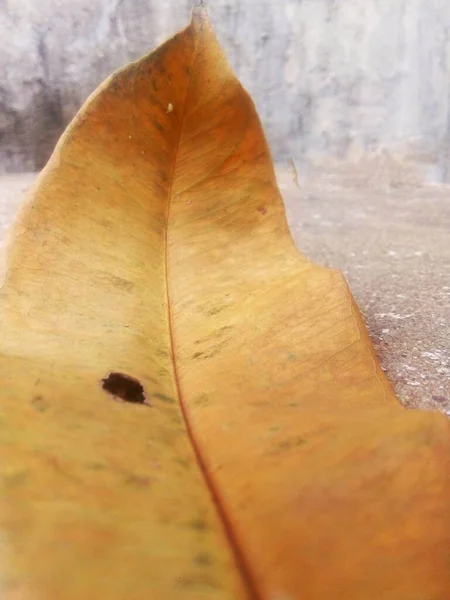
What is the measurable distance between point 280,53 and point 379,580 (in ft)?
4.96

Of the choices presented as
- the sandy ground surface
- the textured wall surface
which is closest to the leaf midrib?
the sandy ground surface

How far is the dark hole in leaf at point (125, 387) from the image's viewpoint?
0.29 meters

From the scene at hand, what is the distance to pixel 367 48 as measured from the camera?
145 centimetres

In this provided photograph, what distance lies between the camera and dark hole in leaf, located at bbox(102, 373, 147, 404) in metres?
0.29

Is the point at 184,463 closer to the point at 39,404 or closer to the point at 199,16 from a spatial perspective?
the point at 39,404

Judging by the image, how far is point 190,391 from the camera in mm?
307

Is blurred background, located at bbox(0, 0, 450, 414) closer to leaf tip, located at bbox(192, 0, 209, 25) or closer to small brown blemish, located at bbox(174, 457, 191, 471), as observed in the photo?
leaf tip, located at bbox(192, 0, 209, 25)

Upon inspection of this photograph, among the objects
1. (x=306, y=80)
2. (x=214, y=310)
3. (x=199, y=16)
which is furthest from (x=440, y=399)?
(x=306, y=80)

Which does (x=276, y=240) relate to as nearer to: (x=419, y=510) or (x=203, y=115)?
(x=203, y=115)

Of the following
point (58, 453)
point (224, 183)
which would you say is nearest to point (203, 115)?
point (224, 183)

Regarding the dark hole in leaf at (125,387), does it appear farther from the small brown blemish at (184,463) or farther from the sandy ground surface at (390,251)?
the sandy ground surface at (390,251)

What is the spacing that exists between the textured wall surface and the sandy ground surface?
0.14m

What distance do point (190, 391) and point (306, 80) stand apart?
1.37 metres

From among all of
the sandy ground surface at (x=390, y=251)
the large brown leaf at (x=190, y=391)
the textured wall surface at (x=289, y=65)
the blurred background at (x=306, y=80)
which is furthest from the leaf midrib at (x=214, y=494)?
the textured wall surface at (x=289, y=65)
